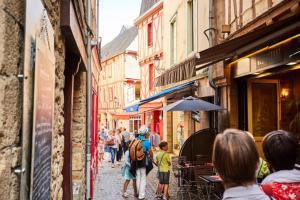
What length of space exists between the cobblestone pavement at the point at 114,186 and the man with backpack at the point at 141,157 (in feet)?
1.88

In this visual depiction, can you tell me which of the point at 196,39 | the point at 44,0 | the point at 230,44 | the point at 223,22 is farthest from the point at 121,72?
the point at 44,0

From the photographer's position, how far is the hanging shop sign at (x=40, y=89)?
196 centimetres

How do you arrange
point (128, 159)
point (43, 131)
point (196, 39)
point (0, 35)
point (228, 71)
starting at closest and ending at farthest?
1. point (0, 35)
2. point (43, 131)
3. point (128, 159)
4. point (228, 71)
5. point (196, 39)

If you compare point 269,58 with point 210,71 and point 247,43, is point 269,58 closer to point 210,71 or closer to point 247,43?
point 247,43

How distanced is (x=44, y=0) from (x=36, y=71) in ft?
2.66

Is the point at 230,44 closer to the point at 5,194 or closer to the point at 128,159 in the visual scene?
the point at 128,159

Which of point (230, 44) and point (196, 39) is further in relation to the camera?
point (196, 39)

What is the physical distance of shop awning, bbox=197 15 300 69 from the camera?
213 inches

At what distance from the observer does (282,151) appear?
8.89 ft

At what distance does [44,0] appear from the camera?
8.61 feet

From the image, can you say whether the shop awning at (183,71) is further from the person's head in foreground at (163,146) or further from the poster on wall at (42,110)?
the poster on wall at (42,110)

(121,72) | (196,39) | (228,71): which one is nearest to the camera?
(228,71)

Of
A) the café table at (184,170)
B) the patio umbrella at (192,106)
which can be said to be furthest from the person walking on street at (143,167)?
the patio umbrella at (192,106)

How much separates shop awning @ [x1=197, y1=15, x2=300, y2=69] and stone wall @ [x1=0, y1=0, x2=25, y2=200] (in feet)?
13.5
